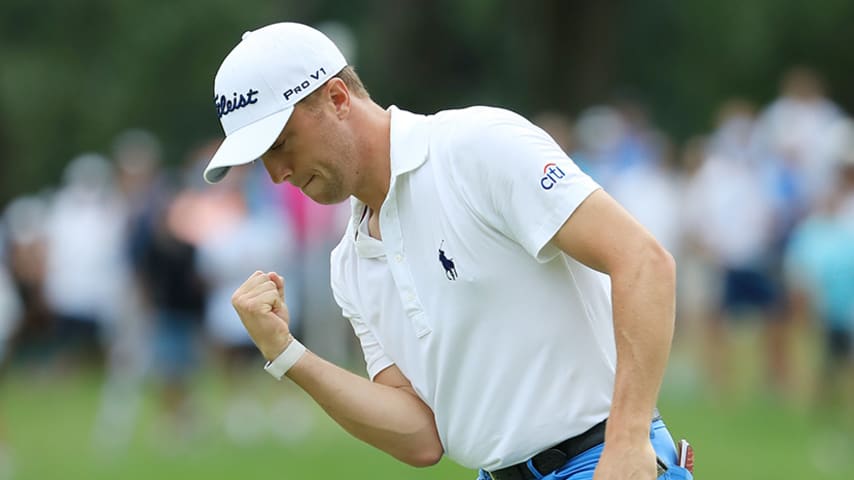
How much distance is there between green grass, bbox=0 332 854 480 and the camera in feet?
38.9

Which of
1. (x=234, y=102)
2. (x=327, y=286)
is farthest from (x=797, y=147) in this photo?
(x=234, y=102)

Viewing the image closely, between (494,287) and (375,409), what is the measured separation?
744 millimetres

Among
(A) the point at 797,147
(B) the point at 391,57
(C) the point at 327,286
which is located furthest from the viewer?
(B) the point at 391,57

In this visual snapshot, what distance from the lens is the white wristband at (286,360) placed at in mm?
4902

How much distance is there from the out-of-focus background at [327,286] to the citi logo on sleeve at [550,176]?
727cm

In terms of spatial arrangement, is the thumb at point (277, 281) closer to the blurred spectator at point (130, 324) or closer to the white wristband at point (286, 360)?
the white wristband at point (286, 360)

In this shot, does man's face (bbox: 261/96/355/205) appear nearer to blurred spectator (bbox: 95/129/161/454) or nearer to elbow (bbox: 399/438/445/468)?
→ elbow (bbox: 399/438/445/468)

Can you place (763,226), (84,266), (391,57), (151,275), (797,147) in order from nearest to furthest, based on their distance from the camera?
(151,275), (763,226), (797,147), (84,266), (391,57)

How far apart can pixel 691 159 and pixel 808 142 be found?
1.24 meters

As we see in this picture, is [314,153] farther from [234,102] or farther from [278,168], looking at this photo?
[234,102]

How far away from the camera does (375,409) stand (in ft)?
16.5

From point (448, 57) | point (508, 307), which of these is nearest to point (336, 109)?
point (508, 307)

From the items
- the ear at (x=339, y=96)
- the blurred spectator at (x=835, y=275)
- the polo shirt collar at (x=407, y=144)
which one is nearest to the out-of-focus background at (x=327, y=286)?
the blurred spectator at (x=835, y=275)

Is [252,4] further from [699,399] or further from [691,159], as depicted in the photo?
[699,399]
